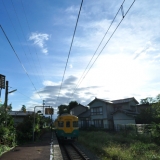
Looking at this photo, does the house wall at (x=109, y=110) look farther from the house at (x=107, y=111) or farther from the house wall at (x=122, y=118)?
the house wall at (x=122, y=118)

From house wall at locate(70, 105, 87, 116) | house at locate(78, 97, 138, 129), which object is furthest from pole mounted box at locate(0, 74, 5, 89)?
house wall at locate(70, 105, 87, 116)

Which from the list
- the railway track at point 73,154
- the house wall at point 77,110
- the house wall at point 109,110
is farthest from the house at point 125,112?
the house wall at point 77,110

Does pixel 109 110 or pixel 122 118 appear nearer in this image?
pixel 122 118

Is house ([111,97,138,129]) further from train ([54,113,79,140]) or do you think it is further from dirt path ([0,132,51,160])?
dirt path ([0,132,51,160])

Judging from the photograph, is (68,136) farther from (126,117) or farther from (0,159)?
(126,117)

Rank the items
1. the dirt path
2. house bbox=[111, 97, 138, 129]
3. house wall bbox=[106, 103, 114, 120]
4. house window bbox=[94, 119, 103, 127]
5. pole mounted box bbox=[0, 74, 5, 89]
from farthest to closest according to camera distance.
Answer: house window bbox=[94, 119, 103, 127] → house wall bbox=[106, 103, 114, 120] → house bbox=[111, 97, 138, 129] → pole mounted box bbox=[0, 74, 5, 89] → the dirt path

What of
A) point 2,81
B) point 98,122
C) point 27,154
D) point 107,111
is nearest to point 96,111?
point 98,122

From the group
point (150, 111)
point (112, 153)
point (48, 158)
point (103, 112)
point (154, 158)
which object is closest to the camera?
point (154, 158)

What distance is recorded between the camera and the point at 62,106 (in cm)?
8756

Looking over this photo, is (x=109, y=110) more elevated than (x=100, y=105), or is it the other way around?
(x=100, y=105)

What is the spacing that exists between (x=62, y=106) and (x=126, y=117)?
6194 centimetres

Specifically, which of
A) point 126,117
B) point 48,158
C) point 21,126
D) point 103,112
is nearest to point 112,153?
point 48,158

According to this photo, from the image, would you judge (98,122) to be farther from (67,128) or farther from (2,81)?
(2,81)

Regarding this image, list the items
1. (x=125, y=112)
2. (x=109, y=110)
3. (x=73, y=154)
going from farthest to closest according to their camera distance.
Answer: (x=109, y=110)
(x=125, y=112)
(x=73, y=154)
